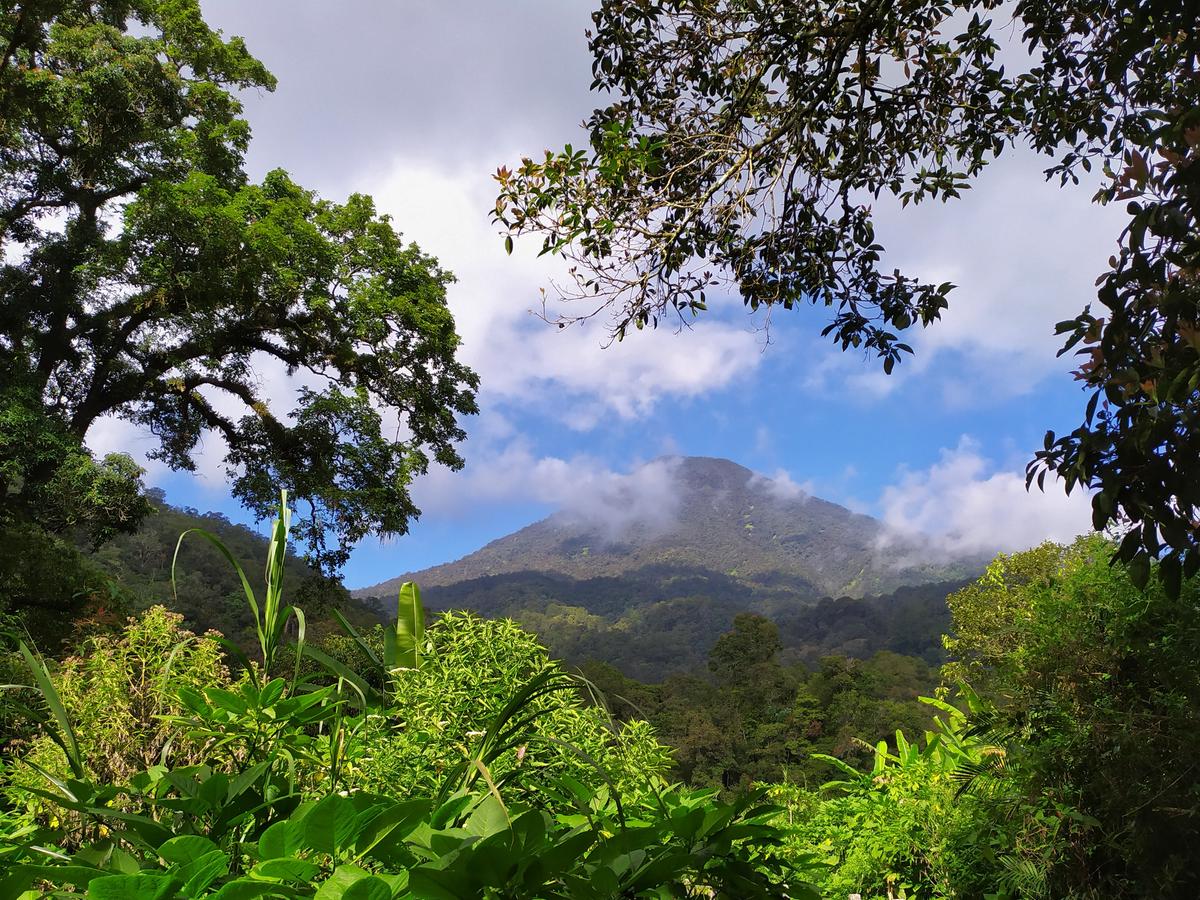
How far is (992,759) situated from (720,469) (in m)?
180

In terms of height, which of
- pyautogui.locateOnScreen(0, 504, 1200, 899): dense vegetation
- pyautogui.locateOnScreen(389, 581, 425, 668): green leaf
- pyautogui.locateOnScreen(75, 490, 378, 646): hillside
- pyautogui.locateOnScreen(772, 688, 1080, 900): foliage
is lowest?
pyautogui.locateOnScreen(772, 688, 1080, 900): foliage

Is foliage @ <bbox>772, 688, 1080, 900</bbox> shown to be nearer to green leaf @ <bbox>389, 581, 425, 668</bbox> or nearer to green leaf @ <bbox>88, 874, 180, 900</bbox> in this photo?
green leaf @ <bbox>389, 581, 425, 668</bbox>

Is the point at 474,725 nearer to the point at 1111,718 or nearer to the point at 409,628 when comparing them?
the point at 409,628

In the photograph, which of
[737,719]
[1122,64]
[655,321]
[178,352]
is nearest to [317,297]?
[178,352]

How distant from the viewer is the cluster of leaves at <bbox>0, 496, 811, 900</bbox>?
20.5 inches

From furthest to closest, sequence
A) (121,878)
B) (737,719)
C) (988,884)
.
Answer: (737,719), (988,884), (121,878)

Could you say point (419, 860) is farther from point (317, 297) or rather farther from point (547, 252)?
point (317, 297)

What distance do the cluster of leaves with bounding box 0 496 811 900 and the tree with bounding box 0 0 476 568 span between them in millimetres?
9769

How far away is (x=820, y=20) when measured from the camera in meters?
2.87

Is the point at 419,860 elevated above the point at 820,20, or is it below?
below

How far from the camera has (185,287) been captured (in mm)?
10086

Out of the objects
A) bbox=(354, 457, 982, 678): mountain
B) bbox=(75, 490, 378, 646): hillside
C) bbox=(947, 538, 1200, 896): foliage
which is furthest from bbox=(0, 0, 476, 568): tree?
bbox=(354, 457, 982, 678): mountain

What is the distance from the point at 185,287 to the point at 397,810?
11383 mm

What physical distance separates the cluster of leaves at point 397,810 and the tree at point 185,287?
32.1 feet
